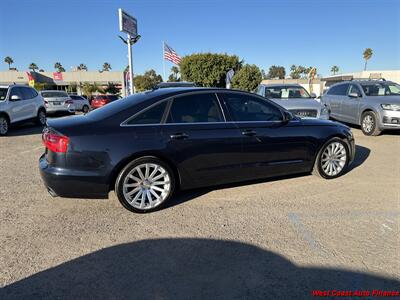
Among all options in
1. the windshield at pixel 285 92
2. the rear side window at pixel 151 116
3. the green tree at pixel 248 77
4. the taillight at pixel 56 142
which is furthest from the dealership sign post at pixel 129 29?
the green tree at pixel 248 77

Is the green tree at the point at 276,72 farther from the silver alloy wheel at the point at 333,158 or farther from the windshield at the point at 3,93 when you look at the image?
the silver alloy wheel at the point at 333,158

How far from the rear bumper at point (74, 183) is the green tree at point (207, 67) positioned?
156ft

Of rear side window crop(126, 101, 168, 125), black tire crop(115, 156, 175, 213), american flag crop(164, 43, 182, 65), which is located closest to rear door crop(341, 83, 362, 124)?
rear side window crop(126, 101, 168, 125)

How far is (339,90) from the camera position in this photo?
1198 cm

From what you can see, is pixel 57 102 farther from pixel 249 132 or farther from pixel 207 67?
pixel 207 67

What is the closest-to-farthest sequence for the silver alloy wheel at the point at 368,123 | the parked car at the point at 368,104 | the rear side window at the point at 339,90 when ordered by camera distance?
the parked car at the point at 368,104
the silver alloy wheel at the point at 368,123
the rear side window at the point at 339,90

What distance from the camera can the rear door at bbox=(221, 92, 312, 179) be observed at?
4.66m

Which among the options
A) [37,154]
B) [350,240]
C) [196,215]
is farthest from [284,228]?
[37,154]

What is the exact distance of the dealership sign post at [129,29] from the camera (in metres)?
23.6

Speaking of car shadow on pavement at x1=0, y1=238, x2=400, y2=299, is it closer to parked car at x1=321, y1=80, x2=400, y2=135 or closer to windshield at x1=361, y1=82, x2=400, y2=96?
parked car at x1=321, y1=80, x2=400, y2=135

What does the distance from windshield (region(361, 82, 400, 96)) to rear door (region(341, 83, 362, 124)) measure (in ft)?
0.85

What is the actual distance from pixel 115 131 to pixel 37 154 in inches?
180

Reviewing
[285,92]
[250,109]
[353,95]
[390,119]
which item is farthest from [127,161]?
[353,95]

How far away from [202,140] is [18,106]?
372 inches
